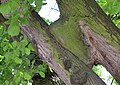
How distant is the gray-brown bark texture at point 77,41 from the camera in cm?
189

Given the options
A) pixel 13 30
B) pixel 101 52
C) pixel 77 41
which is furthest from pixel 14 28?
pixel 101 52

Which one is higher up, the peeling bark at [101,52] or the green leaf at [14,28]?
the green leaf at [14,28]

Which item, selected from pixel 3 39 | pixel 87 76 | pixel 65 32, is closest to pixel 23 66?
pixel 3 39

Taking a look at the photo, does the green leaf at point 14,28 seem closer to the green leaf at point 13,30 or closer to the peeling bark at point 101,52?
the green leaf at point 13,30

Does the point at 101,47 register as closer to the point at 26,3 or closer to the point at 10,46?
the point at 26,3

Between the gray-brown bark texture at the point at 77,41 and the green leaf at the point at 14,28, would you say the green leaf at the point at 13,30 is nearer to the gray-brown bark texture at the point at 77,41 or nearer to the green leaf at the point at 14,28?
the green leaf at the point at 14,28

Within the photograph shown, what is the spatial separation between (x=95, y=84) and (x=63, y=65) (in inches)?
10.0

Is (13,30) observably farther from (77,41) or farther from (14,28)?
(77,41)

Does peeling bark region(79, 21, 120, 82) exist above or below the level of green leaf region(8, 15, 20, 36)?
below

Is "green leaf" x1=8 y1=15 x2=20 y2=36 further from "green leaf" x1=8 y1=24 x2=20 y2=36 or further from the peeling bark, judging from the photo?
the peeling bark

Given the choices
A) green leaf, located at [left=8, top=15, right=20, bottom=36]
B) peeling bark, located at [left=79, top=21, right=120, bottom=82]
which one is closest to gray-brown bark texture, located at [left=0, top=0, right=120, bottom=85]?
peeling bark, located at [left=79, top=21, right=120, bottom=82]

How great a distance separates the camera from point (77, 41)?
2010 millimetres

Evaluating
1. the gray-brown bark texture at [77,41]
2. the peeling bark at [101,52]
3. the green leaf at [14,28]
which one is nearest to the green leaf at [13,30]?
the green leaf at [14,28]

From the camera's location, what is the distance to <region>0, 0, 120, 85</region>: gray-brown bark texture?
1887 millimetres
